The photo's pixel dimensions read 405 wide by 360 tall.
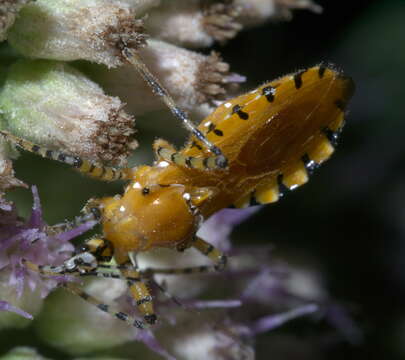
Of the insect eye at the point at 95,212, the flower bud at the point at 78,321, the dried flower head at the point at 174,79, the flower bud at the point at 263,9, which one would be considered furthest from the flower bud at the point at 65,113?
the flower bud at the point at 263,9

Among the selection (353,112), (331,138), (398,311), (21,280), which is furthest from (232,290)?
(353,112)

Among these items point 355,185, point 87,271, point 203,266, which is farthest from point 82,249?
point 355,185

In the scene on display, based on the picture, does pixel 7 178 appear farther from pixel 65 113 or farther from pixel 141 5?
pixel 141 5

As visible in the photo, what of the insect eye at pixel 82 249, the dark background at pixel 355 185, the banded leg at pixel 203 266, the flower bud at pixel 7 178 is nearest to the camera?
the flower bud at pixel 7 178

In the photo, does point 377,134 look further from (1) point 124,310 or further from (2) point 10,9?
(2) point 10,9

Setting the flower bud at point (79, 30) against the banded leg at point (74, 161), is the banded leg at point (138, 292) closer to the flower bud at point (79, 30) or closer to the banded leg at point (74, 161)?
the banded leg at point (74, 161)
